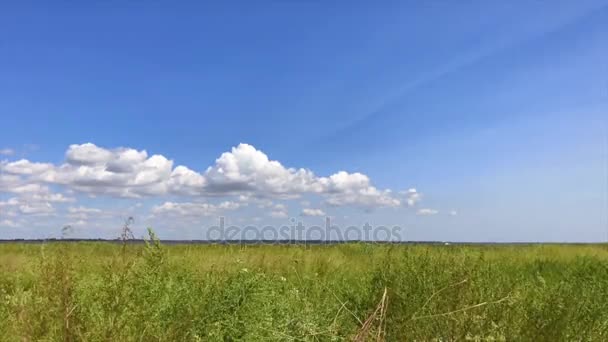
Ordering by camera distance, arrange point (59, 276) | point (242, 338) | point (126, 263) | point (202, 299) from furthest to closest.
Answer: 1. point (202, 299)
2. point (242, 338)
3. point (126, 263)
4. point (59, 276)

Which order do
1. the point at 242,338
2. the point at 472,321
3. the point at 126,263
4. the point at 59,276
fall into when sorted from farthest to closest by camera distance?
the point at 242,338, the point at 472,321, the point at 126,263, the point at 59,276

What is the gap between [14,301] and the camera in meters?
3.85

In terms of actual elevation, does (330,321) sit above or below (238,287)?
below

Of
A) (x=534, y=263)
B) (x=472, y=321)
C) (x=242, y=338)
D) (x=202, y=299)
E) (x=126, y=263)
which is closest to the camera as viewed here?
(x=126, y=263)

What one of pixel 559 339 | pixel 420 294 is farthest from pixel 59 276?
pixel 559 339

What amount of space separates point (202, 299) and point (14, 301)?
7.16 feet

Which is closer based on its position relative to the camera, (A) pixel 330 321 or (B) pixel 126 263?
(B) pixel 126 263

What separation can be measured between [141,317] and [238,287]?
170 centimetres

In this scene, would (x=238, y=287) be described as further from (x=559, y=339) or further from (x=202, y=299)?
(x=559, y=339)

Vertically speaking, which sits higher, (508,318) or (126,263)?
(126,263)

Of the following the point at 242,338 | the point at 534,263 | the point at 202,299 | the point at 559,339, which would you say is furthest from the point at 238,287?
the point at 534,263

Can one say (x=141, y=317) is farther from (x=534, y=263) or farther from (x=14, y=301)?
(x=534, y=263)

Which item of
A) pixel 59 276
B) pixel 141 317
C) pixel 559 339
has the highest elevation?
pixel 59 276

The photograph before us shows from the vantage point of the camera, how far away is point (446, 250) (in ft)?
27.2
